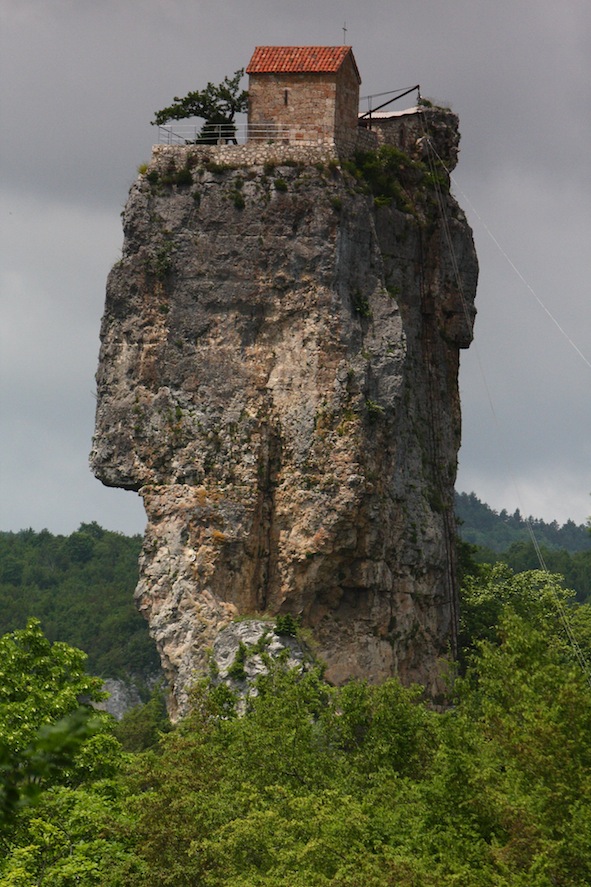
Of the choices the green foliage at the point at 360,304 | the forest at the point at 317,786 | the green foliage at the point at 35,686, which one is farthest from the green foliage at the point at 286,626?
the green foliage at the point at 360,304

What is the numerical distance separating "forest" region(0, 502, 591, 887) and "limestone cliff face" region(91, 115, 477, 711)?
9.26 feet

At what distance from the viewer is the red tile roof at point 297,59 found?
1682 inches

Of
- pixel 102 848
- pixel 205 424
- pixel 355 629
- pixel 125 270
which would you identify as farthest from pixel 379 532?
pixel 102 848

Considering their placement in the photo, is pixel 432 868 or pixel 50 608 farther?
pixel 50 608

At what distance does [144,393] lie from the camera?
41.7 m

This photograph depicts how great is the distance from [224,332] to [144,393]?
Result: 242cm

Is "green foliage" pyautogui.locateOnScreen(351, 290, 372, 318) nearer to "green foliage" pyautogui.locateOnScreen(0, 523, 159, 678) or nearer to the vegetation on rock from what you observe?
the vegetation on rock

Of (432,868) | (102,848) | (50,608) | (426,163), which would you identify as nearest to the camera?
(432,868)

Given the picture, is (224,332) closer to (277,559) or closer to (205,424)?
(205,424)

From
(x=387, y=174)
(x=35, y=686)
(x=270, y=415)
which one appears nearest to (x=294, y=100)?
(x=387, y=174)

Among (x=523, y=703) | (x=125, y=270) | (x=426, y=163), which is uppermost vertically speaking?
(x=426, y=163)

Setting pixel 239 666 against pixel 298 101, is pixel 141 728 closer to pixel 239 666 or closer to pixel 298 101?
pixel 239 666

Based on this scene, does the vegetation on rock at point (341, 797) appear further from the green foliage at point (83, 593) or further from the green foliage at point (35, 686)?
the green foliage at point (83, 593)

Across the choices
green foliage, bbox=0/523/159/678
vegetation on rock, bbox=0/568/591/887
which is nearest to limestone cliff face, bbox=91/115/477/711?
vegetation on rock, bbox=0/568/591/887
